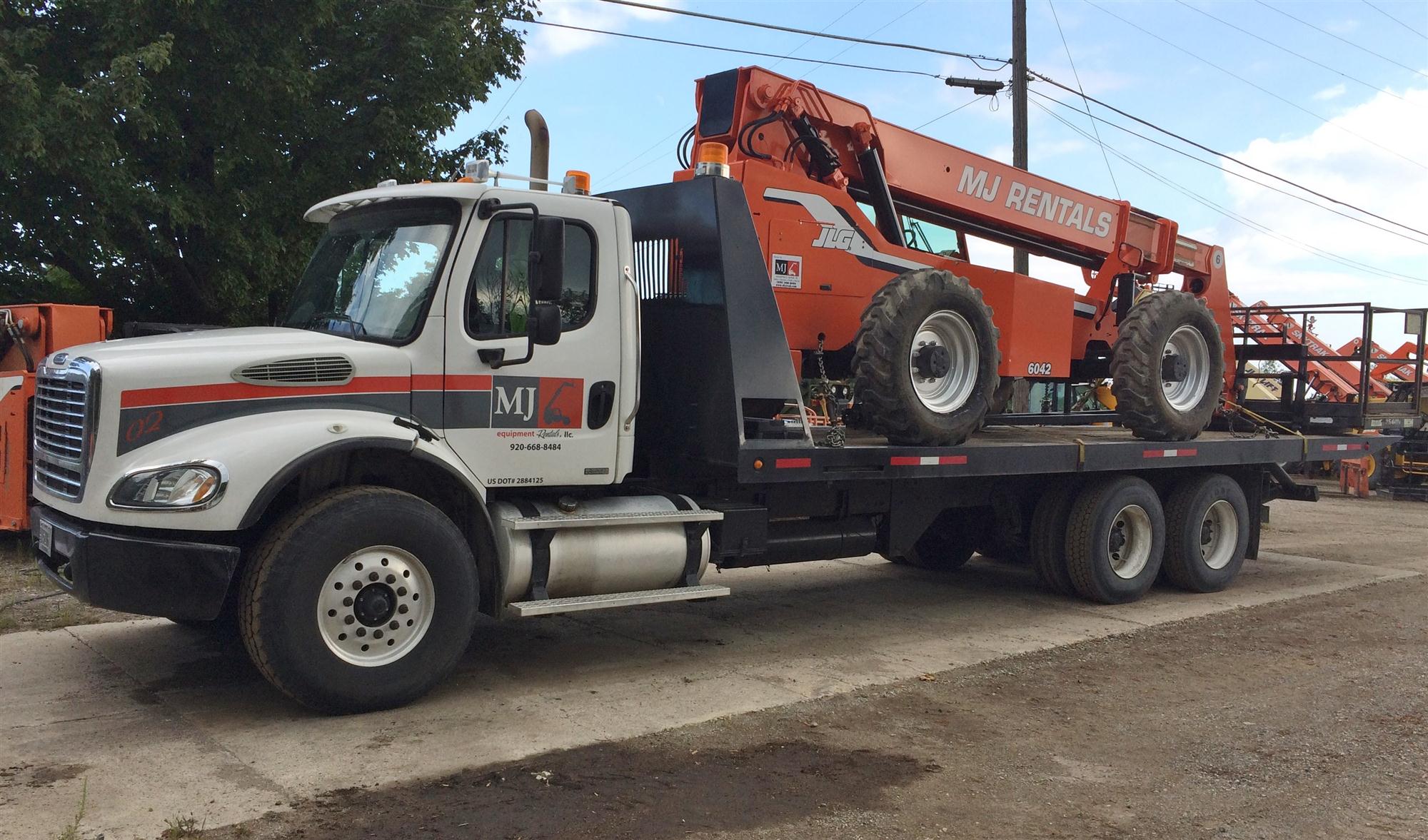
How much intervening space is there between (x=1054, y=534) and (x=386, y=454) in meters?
5.75

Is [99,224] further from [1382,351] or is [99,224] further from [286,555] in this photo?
[1382,351]

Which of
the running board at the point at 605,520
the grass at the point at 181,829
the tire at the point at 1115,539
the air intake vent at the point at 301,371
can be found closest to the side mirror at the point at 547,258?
the air intake vent at the point at 301,371

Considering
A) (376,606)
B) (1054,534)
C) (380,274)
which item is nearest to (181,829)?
(376,606)

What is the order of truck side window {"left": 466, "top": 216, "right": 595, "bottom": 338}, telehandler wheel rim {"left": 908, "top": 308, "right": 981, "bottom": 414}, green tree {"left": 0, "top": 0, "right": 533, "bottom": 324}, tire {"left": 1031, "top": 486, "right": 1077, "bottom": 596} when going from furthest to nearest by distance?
green tree {"left": 0, "top": 0, "right": 533, "bottom": 324}, tire {"left": 1031, "top": 486, "right": 1077, "bottom": 596}, telehandler wheel rim {"left": 908, "top": 308, "right": 981, "bottom": 414}, truck side window {"left": 466, "top": 216, "right": 595, "bottom": 338}

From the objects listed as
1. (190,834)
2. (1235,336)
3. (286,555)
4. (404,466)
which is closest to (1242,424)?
(1235,336)

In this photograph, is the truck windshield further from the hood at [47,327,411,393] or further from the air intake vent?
the air intake vent

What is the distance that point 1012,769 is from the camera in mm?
5242

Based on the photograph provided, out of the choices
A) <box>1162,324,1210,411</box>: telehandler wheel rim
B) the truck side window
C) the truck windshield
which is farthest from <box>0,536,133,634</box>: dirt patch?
<box>1162,324,1210,411</box>: telehandler wheel rim

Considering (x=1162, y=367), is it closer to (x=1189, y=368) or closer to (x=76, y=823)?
(x=1189, y=368)

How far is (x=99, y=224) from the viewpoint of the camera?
12211 millimetres

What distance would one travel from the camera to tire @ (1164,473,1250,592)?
32.7 ft

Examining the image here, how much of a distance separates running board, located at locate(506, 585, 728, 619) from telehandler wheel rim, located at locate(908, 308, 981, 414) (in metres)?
2.05

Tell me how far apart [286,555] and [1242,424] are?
9.50m

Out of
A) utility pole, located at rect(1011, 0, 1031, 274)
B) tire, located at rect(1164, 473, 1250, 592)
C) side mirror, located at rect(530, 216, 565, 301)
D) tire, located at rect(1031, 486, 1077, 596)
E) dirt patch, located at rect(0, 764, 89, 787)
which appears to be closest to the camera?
dirt patch, located at rect(0, 764, 89, 787)
